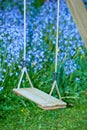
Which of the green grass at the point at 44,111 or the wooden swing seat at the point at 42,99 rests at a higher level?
the wooden swing seat at the point at 42,99

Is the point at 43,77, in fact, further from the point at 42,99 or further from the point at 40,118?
the point at 42,99

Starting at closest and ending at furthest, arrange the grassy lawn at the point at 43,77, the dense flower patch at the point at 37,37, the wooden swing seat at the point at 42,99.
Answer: the wooden swing seat at the point at 42,99, the grassy lawn at the point at 43,77, the dense flower patch at the point at 37,37

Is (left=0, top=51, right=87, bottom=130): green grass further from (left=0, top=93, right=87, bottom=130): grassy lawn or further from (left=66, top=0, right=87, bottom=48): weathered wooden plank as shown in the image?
(left=66, top=0, right=87, bottom=48): weathered wooden plank

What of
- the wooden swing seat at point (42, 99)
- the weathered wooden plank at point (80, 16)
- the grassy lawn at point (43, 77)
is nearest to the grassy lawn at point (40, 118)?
the grassy lawn at point (43, 77)

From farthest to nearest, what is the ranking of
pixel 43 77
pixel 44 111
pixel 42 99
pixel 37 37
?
pixel 37 37 → pixel 43 77 → pixel 44 111 → pixel 42 99

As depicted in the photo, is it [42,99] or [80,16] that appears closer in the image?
[80,16]

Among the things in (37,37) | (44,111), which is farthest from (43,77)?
(37,37)

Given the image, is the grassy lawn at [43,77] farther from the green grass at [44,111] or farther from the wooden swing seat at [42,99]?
the wooden swing seat at [42,99]

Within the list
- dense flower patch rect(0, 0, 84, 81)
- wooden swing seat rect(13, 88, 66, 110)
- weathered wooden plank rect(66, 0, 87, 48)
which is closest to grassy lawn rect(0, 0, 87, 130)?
dense flower patch rect(0, 0, 84, 81)
